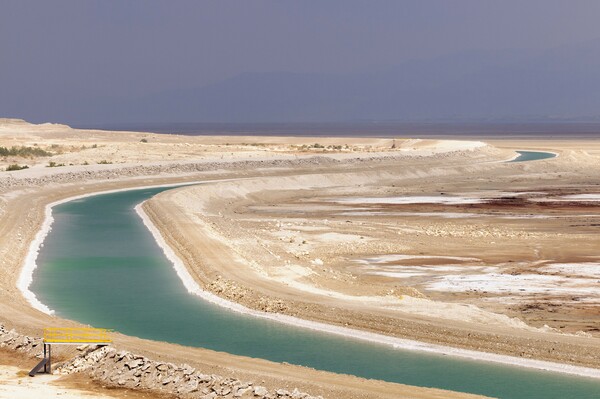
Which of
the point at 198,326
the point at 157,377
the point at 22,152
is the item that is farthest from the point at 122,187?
the point at 157,377

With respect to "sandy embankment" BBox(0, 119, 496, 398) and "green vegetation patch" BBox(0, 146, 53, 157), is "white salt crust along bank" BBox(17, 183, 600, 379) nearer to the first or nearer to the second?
"sandy embankment" BBox(0, 119, 496, 398)

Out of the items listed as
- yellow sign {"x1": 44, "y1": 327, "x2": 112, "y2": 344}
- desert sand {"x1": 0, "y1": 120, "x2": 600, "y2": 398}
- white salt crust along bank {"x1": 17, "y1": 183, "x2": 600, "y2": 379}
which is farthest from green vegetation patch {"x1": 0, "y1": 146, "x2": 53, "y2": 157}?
yellow sign {"x1": 44, "y1": 327, "x2": 112, "y2": 344}

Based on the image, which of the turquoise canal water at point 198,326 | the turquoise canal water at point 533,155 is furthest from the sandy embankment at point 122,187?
the turquoise canal water at point 533,155

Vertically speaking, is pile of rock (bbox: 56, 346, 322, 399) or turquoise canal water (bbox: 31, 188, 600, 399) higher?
pile of rock (bbox: 56, 346, 322, 399)

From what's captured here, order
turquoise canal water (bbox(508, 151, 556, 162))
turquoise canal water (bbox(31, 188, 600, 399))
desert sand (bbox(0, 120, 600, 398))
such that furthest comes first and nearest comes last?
turquoise canal water (bbox(508, 151, 556, 162)), desert sand (bbox(0, 120, 600, 398)), turquoise canal water (bbox(31, 188, 600, 399))

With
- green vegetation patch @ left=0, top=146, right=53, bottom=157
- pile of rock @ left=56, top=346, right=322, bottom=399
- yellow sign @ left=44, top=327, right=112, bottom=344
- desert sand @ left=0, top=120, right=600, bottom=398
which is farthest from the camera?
green vegetation patch @ left=0, top=146, right=53, bottom=157

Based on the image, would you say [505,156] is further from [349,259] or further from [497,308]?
[497,308]

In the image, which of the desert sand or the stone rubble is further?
the desert sand

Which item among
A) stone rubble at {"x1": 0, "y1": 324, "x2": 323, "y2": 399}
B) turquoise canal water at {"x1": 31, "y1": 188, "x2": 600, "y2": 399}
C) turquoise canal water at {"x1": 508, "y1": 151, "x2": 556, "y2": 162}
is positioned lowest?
turquoise canal water at {"x1": 508, "y1": 151, "x2": 556, "y2": 162}
